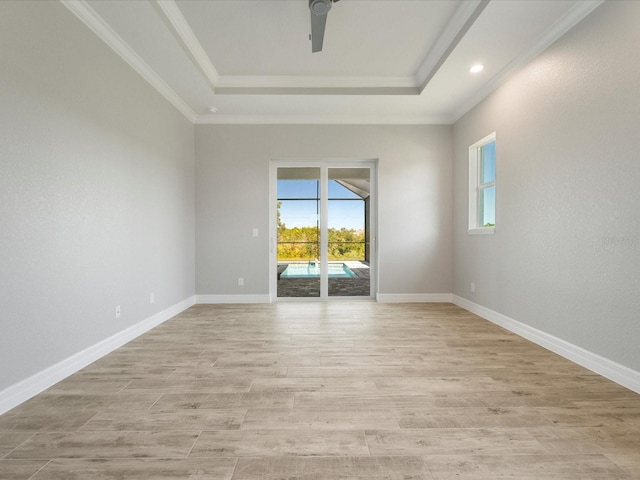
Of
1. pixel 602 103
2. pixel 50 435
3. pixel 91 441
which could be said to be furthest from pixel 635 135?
pixel 50 435

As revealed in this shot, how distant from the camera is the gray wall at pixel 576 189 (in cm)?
208

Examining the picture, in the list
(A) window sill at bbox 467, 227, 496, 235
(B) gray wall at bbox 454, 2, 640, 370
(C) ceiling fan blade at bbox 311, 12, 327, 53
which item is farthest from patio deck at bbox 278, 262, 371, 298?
(C) ceiling fan blade at bbox 311, 12, 327, 53

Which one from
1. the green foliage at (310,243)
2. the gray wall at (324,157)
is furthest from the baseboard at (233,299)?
the green foliage at (310,243)

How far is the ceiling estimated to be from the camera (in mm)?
2572

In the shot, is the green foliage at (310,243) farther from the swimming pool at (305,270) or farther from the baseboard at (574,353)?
the baseboard at (574,353)

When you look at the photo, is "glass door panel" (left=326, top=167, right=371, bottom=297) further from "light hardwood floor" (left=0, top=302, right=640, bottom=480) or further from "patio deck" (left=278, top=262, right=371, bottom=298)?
"light hardwood floor" (left=0, top=302, right=640, bottom=480)

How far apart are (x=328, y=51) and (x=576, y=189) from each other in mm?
2648

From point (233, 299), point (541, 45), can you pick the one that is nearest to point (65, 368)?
point (233, 299)

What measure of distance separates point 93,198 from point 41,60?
0.97 metres

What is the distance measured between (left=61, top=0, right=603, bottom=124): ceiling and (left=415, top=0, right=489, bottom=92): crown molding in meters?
0.01

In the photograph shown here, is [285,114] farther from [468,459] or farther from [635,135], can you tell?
[468,459]

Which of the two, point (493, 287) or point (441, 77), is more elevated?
point (441, 77)

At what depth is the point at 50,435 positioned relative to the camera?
1.56 m

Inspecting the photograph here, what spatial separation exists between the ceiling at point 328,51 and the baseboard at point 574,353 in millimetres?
2564
